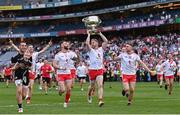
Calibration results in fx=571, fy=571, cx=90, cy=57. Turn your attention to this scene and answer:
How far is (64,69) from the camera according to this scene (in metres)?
22.0

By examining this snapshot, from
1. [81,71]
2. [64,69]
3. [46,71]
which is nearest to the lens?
[64,69]

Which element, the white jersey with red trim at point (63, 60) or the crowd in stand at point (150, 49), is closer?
the white jersey with red trim at point (63, 60)

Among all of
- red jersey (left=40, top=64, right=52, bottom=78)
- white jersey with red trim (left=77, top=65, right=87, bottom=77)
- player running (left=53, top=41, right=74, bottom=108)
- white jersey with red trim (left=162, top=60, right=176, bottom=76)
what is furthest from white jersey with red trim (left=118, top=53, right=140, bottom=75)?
white jersey with red trim (left=77, top=65, right=87, bottom=77)

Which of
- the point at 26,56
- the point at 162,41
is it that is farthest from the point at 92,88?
the point at 162,41

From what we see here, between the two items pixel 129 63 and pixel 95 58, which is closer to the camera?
pixel 95 58

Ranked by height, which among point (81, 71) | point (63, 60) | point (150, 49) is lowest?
point (81, 71)

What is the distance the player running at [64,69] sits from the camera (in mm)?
21797

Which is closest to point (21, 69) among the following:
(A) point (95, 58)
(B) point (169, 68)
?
(A) point (95, 58)

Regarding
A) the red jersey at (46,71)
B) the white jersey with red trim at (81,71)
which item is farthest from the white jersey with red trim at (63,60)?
the white jersey with red trim at (81,71)

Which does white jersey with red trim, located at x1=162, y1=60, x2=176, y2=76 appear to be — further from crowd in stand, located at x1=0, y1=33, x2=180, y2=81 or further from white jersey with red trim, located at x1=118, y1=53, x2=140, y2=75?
crowd in stand, located at x1=0, y1=33, x2=180, y2=81

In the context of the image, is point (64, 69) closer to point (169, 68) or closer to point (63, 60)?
point (63, 60)

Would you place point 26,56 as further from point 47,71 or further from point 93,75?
point 47,71

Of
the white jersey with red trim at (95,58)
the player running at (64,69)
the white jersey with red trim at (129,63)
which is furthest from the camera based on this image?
the white jersey with red trim at (129,63)

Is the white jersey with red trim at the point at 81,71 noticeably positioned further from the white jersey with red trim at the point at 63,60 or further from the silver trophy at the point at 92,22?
the silver trophy at the point at 92,22
